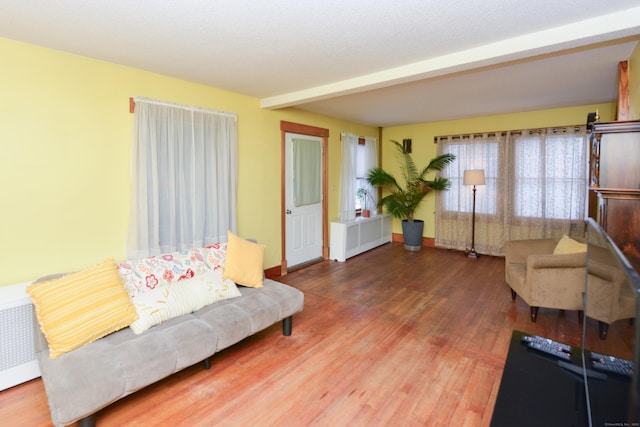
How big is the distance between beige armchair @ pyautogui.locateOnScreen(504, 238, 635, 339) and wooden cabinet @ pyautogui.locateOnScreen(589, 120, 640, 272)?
79 centimetres

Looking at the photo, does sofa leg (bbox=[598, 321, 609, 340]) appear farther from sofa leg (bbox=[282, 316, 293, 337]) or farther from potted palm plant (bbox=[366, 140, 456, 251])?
potted palm plant (bbox=[366, 140, 456, 251])

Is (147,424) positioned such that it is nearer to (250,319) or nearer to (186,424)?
(186,424)

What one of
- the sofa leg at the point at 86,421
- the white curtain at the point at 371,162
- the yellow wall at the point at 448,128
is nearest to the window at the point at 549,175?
the yellow wall at the point at 448,128

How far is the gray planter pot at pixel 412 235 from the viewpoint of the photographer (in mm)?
6027

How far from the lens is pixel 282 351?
2.59 meters

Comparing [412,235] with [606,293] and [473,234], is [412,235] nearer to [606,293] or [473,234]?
[473,234]

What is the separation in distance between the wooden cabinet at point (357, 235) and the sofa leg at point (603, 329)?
13.5 feet

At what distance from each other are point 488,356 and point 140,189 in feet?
10.7

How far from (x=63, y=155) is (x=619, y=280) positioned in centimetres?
343

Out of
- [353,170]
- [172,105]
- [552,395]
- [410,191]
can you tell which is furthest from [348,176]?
[552,395]

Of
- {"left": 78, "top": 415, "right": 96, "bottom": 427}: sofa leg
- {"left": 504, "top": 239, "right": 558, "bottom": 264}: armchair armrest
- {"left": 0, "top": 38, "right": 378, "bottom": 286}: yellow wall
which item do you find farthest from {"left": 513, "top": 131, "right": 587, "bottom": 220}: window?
{"left": 78, "top": 415, "right": 96, "bottom": 427}: sofa leg

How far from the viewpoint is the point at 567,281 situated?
9.46ft

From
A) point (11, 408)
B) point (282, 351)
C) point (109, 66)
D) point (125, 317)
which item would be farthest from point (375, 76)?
point (11, 408)

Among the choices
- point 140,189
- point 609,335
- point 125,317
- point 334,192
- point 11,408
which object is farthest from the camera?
point 334,192
